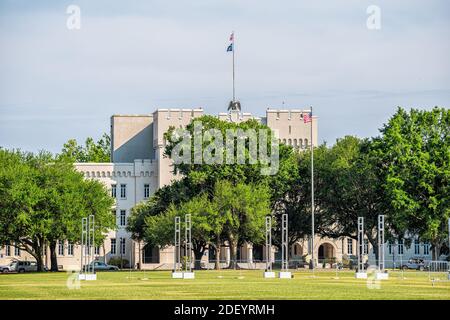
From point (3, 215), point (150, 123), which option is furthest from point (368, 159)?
point (150, 123)

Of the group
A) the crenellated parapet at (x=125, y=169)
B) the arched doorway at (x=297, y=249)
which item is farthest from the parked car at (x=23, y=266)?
the arched doorway at (x=297, y=249)

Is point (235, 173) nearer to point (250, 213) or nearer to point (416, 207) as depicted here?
point (250, 213)

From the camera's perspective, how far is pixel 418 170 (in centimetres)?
10138

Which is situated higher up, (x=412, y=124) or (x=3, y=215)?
(x=412, y=124)

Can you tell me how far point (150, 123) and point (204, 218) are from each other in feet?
137

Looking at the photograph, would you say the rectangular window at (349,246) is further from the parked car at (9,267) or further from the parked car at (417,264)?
the parked car at (9,267)

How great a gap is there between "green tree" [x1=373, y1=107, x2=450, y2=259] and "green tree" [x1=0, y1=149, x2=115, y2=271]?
27225 mm

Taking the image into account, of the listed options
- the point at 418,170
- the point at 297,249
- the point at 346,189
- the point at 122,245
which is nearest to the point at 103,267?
the point at 122,245

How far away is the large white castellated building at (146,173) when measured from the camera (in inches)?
5349

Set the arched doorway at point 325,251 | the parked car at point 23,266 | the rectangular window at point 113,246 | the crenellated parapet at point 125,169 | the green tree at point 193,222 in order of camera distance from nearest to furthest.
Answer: the green tree at point 193,222 → the parked car at point 23,266 → the rectangular window at point 113,246 → the arched doorway at point 325,251 → the crenellated parapet at point 125,169

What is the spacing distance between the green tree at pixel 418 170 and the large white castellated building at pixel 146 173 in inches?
1239
